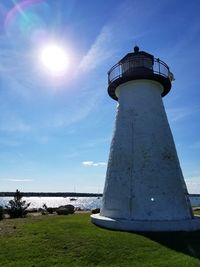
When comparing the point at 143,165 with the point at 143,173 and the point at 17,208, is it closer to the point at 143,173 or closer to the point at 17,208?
the point at 143,173

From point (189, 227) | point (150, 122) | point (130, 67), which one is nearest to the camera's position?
point (189, 227)

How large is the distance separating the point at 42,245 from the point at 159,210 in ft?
20.5

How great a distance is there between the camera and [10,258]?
957cm

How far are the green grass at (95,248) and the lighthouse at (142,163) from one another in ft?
5.67

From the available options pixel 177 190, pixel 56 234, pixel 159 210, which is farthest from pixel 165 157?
pixel 56 234

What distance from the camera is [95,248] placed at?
34.4 feet

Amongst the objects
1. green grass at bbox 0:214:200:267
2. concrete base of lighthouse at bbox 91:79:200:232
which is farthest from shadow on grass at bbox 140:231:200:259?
concrete base of lighthouse at bbox 91:79:200:232

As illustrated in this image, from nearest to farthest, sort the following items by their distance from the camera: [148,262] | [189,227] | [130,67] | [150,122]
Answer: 1. [148,262]
2. [189,227]
3. [150,122]
4. [130,67]

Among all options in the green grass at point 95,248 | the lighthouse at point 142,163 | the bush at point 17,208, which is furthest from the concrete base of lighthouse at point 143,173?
the bush at point 17,208

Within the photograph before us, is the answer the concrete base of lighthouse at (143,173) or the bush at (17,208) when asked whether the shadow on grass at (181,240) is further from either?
the bush at (17,208)

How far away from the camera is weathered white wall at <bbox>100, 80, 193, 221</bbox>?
14.8 meters

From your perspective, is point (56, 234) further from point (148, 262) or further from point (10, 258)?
point (148, 262)

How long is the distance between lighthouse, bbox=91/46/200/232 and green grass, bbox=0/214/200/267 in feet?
5.67

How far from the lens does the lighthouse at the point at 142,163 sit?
14531mm
